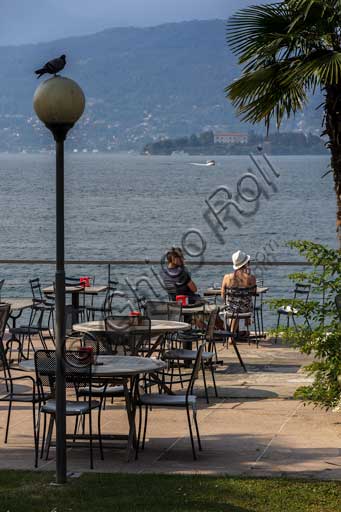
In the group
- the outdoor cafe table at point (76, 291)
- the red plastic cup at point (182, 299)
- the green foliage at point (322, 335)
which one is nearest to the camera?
the green foliage at point (322, 335)

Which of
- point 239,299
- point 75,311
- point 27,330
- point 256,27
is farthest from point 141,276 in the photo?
point 256,27

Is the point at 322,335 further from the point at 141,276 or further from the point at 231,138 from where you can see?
the point at 231,138

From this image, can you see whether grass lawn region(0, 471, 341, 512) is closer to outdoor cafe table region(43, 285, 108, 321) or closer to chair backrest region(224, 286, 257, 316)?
chair backrest region(224, 286, 257, 316)

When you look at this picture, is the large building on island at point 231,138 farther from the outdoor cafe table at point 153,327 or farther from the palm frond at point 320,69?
the palm frond at point 320,69

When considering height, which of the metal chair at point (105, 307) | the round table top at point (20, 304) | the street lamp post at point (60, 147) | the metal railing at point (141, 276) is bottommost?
the metal railing at point (141, 276)

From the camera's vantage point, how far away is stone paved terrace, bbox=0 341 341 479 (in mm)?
8523

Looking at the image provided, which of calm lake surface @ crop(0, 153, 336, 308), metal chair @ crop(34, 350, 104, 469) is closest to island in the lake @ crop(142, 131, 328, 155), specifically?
calm lake surface @ crop(0, 153, 336, 308)

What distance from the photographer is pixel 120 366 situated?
9.01 m

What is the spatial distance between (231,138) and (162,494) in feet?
468

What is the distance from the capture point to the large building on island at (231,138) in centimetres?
14359

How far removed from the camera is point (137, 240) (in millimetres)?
69062

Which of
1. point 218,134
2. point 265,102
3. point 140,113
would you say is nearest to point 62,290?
point 265,102

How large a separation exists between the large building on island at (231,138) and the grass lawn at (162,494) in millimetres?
133756


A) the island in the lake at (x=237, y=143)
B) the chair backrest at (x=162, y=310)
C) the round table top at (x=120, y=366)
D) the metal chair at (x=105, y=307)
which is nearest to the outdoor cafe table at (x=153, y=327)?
the chair backrest at (x=162, y=310)
